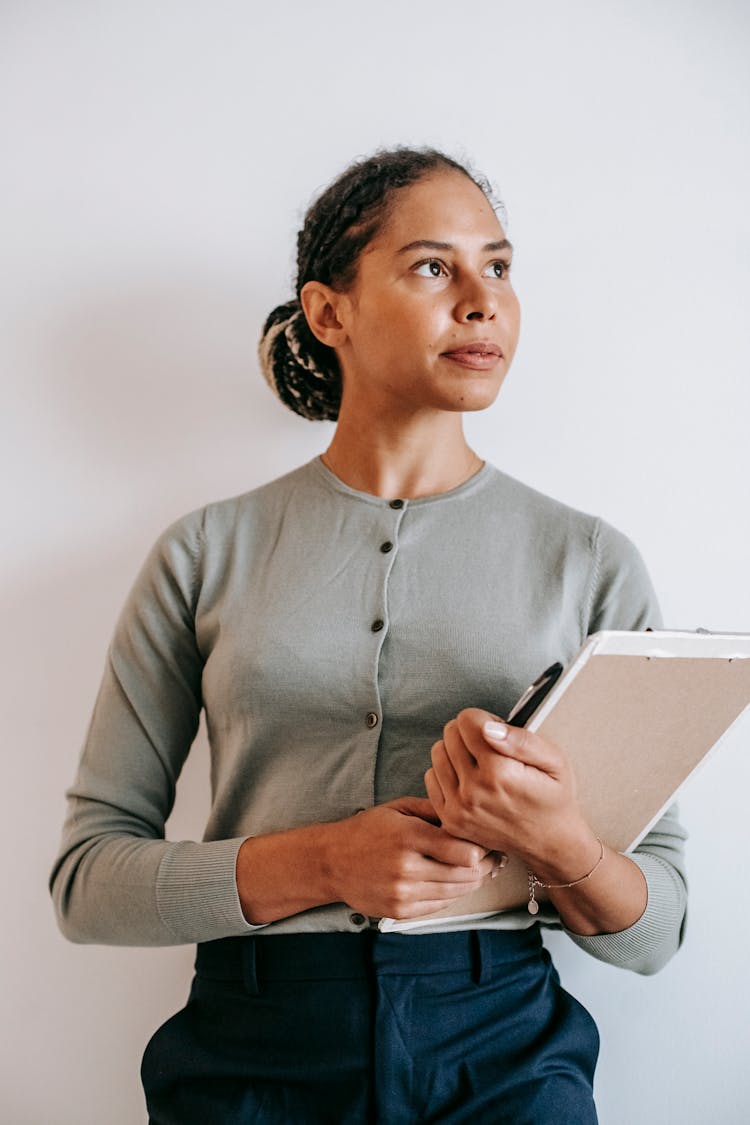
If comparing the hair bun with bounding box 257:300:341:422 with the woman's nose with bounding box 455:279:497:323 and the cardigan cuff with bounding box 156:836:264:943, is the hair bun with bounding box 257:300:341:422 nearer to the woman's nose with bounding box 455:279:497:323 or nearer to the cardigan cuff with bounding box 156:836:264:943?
the woman's nose with bounding box 455:279:497:323

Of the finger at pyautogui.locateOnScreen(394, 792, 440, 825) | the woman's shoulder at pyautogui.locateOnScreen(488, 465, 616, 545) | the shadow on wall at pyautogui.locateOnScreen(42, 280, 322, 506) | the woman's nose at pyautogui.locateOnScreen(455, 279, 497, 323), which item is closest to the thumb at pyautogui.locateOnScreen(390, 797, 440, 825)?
the finger at pyautogui.locateOnScreen(394, 792, 440, 825)

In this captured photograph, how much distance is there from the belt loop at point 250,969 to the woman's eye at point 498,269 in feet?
2.41

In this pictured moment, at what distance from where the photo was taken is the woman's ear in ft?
3.94

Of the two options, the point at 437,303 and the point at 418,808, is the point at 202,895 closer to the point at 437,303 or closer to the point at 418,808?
the point at 418,808

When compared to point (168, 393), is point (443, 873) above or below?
below

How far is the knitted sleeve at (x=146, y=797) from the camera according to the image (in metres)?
1.03

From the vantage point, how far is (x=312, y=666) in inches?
42.8

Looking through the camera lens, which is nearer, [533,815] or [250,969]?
[533,815]

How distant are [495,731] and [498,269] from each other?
0.57 meters

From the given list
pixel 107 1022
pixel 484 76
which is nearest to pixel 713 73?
pixel 484 76

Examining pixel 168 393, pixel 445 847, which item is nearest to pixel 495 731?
Result: pixel 445 847

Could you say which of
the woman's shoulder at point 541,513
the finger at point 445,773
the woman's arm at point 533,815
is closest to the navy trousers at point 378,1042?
the woman's arm at point 533,815

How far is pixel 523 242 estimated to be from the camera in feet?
4.59

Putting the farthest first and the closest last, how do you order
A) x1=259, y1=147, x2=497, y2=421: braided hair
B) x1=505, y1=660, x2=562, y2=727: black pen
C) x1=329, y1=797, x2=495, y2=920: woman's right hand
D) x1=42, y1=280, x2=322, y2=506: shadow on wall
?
x1=42, y1=280, x2=322, y2=506: shadow on wall, x1=259, y1=147, x2=497, y2=421: braided hair, x1=329, y1=797, x2=495, y2=920: woman's right hand, x1=505, y1=660, x2=562, y2=727: black pen
